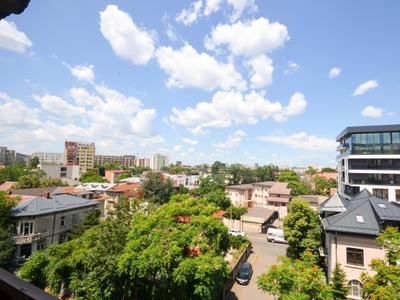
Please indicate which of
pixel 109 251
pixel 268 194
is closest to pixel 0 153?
pixel 268 194

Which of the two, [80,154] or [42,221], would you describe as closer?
[42,221]

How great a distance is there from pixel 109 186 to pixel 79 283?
37.3m

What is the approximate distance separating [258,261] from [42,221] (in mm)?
21132

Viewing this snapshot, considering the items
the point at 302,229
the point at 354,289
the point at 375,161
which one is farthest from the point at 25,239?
the point at 375,161

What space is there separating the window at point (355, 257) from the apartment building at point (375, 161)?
18.9m

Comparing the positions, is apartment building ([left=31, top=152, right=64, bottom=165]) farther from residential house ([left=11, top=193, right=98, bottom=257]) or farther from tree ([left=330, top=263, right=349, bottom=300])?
tree ([left=330, top=263, right=349, bottom=300])

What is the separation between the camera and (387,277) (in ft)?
29.3

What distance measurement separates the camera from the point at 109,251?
1333cm

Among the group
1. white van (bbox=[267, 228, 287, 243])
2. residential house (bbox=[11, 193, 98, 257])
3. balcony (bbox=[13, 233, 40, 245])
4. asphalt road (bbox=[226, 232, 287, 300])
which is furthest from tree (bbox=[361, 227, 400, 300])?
residential house (bbox=[11, 193, 98, 257])

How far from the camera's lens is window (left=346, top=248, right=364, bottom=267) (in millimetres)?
15050

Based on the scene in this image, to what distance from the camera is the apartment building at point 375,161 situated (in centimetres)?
2983

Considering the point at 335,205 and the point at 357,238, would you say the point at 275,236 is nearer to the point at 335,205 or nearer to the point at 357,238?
the point at 335,205

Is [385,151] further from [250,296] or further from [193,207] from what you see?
[193,207]

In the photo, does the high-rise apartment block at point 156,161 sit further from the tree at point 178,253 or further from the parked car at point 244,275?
the tree at point 178,253
